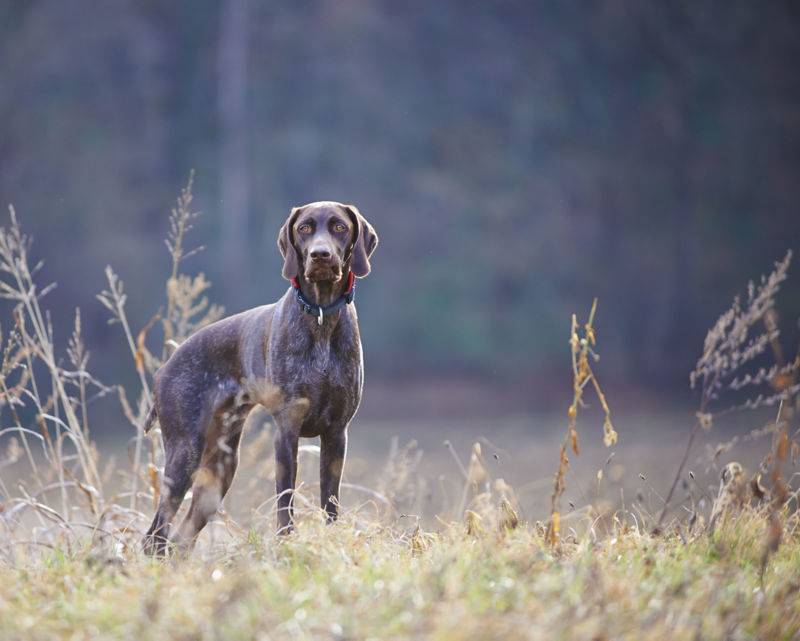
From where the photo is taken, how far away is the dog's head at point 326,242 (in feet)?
12.4

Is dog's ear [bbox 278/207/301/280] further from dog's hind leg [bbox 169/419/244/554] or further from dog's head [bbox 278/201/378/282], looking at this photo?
dog's hind leg [bbox 169/419/244/554]

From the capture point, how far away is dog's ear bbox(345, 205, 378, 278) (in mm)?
3936

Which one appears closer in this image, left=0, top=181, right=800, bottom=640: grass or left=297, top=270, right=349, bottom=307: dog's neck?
left=0, top=181, right=800, bottom=640: grass

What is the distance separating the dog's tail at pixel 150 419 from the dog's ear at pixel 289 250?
1.03 meters

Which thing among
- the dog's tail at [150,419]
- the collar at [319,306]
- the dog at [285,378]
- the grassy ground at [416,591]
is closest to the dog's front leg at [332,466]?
the dog at [285,378]

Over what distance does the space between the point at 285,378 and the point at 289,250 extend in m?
0.59

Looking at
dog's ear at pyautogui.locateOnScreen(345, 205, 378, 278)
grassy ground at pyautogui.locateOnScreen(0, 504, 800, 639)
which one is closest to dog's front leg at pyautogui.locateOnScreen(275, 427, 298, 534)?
grassy ground at pyautogui.locateOnScreen(0, 504, 800, 639)

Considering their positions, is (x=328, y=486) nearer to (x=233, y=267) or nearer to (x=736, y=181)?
(x=233, y=267)

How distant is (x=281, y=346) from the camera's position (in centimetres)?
388

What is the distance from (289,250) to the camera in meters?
4.02

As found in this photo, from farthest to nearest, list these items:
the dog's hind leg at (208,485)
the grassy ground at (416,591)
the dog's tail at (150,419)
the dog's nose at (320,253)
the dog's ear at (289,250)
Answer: the dog's tail at (150,419), the dog's ear at (289,250), the dog's hind leg at (208,485), the dog's nose at (320,253), the grassy ground at (416,591)

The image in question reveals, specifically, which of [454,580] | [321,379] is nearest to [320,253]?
[321,379]

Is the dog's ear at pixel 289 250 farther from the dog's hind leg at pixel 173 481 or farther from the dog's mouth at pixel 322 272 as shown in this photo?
the dog's hind leg at pixel 173 481

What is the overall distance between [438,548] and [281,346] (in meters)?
1.13
